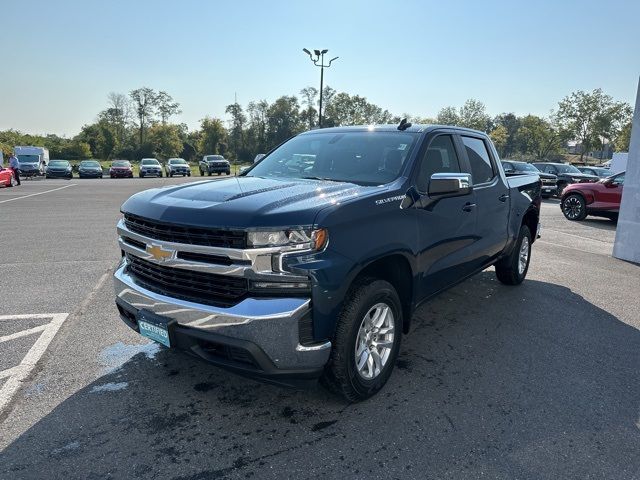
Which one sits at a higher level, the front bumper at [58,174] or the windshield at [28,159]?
the windshield at [28,159]

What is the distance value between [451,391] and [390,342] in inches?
22.3

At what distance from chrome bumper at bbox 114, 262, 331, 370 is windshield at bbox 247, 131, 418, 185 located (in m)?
1.34

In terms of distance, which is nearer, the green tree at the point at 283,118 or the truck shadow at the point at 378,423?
the truck shadow at the point at 378,423

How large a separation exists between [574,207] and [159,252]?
13983 millimetres

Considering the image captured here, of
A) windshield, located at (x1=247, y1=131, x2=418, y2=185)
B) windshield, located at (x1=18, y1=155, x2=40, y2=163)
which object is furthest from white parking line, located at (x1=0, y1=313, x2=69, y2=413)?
windshield, located at (x1=18, y1=155, x2=40, y2=163)

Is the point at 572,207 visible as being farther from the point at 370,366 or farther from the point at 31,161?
the point at 31,161

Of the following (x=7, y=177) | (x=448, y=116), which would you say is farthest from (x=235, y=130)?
(x=7, y=177)

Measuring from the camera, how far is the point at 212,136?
83.5m

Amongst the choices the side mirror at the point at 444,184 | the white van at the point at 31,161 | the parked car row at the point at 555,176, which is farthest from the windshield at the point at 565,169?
the white van at the point at 31,161

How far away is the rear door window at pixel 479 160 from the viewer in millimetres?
4648

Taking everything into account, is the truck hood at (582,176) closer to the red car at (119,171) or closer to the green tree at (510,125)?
the red car at (119,171)

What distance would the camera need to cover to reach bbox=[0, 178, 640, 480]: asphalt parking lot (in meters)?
2.51

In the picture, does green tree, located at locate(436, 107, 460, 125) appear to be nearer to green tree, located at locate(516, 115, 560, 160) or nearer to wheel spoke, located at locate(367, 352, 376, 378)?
green tree, located at locate(516, 115, 560, 160)

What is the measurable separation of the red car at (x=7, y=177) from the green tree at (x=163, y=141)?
55595mm
